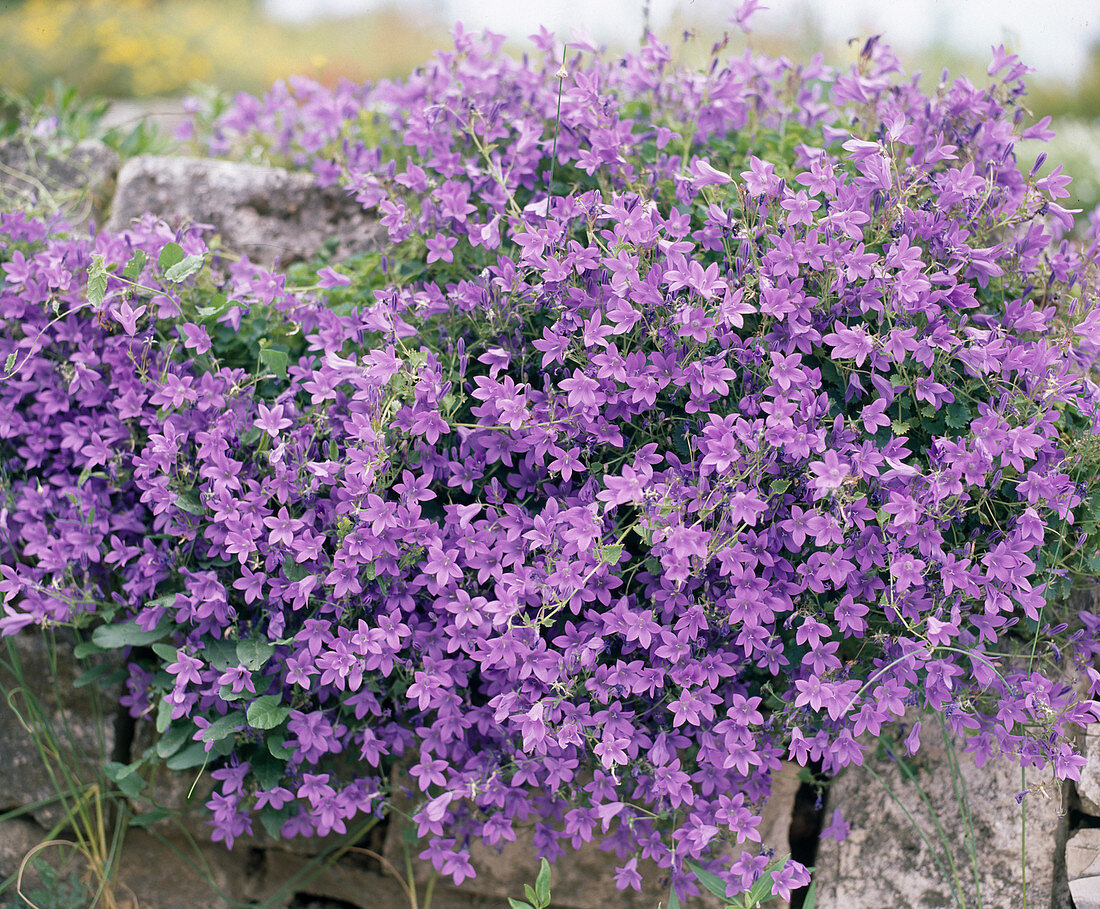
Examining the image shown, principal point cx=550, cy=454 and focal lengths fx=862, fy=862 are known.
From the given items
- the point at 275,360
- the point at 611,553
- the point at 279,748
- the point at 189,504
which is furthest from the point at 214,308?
the point at 611,553

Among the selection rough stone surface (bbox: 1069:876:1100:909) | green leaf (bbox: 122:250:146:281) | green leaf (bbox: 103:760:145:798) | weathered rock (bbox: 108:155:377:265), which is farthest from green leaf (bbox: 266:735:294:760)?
rough stone surface (bbox: 1069:876:1100:909)

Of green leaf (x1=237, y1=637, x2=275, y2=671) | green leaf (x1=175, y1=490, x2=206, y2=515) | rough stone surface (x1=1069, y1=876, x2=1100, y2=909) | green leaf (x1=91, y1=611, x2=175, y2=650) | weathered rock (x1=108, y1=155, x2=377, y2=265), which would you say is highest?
weathered rock (x1=108, y1=155, x2=377, y2=265)

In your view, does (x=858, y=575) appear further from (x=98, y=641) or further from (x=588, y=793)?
(x=98, y=641)

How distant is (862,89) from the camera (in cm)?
237

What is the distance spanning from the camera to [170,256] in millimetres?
2229

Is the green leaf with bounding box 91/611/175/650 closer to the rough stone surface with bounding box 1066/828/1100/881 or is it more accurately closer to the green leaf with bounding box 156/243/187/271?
the green leaf with bounding box 156/243/187/271

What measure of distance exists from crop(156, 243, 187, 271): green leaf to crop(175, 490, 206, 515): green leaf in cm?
60

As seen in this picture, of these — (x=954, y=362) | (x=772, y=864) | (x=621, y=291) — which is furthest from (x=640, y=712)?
(x=954, y=362)

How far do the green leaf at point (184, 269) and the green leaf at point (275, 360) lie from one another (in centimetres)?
27

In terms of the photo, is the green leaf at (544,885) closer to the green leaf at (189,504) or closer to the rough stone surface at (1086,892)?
the green leaf at (189,504)

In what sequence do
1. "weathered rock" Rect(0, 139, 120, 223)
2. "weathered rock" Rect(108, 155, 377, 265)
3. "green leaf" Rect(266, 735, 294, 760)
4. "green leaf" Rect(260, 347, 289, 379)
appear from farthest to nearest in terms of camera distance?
1. "weathered rock" Rect(0, 139, 120, 223)
2. "weathered rock" Rect(108, 155, 377, 265)
3. "green leaf" Rect(260, 347, 289, 379)
4. "green leaf" Rect(266, 735, 294, 760)

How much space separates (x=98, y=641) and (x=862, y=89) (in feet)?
8.14

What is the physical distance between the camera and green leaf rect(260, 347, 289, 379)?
2156mm

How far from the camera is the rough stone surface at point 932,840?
220 cm
